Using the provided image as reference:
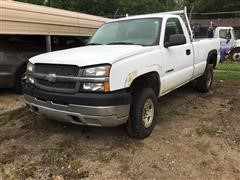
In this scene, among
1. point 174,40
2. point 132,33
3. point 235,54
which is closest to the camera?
point 174,40

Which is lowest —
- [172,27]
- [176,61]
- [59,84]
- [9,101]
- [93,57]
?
[9,101]

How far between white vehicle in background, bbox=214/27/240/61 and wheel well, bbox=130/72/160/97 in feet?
48.1

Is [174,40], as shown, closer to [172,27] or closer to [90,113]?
[172,27]

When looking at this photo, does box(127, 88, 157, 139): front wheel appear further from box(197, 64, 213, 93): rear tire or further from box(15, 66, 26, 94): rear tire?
box(15, 66, 26, 94): rear tire

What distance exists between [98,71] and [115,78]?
23cm

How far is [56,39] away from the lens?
9641mm

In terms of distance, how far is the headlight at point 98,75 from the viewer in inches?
152

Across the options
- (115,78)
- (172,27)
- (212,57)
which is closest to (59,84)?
(115,78)

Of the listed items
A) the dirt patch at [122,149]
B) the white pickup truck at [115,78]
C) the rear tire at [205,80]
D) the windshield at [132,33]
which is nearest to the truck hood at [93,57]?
the white pickup truck at [115,78]

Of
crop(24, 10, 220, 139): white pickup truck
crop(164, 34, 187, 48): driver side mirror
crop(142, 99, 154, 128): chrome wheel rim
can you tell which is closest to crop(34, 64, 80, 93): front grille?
crop(24, 10, 220, 139): white pickup truck

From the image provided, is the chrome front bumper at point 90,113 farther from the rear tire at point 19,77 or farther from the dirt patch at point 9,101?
the rear tire at point 19,77

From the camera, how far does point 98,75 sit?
3.87m

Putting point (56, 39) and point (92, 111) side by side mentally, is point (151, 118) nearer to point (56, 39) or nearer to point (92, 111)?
point (92, 111)

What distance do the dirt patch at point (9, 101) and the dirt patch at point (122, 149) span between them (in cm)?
63
